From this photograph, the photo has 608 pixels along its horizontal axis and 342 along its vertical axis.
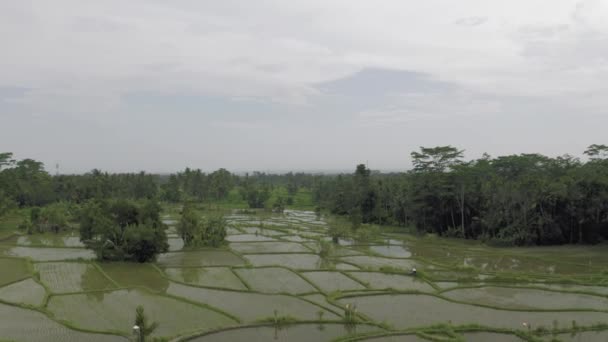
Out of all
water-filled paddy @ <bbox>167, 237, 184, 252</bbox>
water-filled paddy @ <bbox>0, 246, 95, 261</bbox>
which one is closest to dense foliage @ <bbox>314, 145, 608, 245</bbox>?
water-filled paddy @ <bbox>167, 237, 184, 252</bbox>

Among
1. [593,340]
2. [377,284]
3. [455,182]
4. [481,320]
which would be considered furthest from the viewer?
[455,182]

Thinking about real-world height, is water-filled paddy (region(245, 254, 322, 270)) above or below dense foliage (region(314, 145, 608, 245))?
below

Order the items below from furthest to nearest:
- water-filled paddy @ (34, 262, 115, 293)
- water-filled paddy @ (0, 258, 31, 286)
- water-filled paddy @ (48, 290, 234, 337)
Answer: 1. water-filled paddy @ (0, 258, 31, 286)
2. water-filled paddy @ (34, 262, 115, 293)
3. water-filled paddy @ (48, 290, 234, 337)

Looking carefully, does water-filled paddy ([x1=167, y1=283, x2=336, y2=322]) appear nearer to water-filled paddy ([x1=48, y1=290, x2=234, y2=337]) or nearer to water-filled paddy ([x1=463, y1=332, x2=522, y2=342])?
water-filled paddy ([x1=48, y1=290, x2=234, y2=337])

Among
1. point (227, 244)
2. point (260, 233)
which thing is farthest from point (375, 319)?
point (260, 233)

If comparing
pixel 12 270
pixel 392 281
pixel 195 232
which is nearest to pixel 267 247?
pixel 195 232

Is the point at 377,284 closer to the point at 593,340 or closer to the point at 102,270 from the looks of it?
the point at 593,340

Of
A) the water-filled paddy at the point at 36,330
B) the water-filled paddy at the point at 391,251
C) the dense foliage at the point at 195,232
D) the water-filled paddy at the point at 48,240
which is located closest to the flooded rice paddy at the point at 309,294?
the water-filled paddy at the point at 36,330
